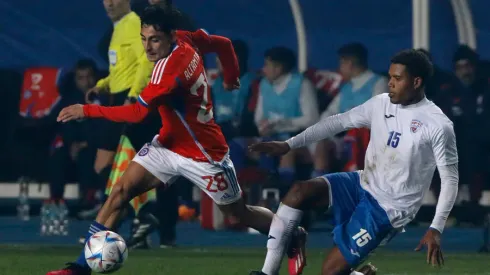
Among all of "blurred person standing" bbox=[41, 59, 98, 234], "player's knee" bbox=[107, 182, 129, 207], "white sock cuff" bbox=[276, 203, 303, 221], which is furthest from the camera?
"blurred person standing" bbox=[41, 59, 98, 234]

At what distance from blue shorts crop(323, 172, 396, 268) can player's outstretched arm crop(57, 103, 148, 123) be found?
46.1 inches

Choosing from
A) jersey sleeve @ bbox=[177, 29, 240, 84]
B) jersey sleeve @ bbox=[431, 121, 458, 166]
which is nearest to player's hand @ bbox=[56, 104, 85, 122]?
jersey sleeve @ bbox=[177, 29, 240, 84]

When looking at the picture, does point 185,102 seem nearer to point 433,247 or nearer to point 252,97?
point 433,247

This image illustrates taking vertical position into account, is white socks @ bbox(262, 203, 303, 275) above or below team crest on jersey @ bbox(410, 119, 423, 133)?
below

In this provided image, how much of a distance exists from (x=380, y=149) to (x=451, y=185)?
587 millimetres

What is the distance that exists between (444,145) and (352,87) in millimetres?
6146

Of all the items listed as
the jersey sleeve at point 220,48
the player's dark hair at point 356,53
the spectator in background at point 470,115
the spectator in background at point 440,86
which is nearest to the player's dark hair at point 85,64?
the player's dark hair at point 356,53

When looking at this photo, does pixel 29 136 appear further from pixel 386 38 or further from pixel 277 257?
pixel 277 257

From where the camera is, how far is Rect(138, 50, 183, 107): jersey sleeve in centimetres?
924

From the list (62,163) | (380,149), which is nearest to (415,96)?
(380,149)

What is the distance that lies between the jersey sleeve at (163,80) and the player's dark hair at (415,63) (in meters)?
1.39

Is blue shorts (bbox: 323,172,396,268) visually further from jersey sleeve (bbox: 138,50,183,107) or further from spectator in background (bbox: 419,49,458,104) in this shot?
spectator in background (bbox: 419,49,458,104)

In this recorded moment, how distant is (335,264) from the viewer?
8695 mm

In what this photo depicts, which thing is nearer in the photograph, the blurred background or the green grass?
the green grass
